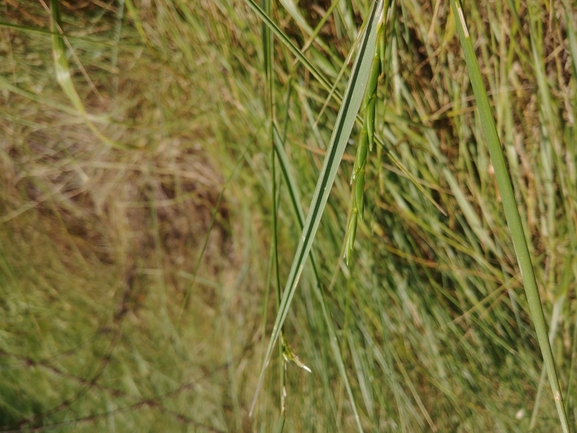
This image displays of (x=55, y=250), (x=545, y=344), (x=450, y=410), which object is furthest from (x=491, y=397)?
(x=55, y=250)

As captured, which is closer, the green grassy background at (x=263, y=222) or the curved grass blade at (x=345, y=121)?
the curved grass blade at (x=345, y=121)

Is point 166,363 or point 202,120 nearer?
point 202,120

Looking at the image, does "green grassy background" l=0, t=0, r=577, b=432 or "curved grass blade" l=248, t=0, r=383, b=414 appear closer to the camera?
"curved grass blade" l=248, t=0, r=383, b=414

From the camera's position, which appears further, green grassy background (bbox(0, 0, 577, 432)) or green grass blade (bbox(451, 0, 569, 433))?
green grassy background (bbox(0, 0, 577, 432))

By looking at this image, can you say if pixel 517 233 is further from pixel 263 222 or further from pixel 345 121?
pixel 263 222

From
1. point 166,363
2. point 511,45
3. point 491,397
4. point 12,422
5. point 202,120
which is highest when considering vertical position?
point 511,45

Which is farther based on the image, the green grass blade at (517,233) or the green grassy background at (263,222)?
the green grassy background at (263,222)

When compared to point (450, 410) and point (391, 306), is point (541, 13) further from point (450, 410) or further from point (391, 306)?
point (450, 410)

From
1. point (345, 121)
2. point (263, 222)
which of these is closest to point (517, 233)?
point (345, 121)
